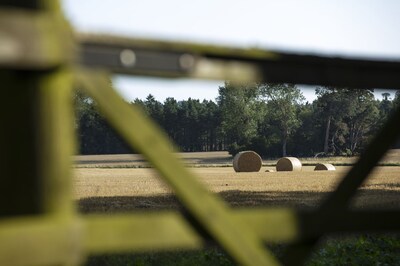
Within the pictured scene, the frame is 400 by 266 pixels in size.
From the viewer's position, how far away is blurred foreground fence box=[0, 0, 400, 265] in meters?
2.80

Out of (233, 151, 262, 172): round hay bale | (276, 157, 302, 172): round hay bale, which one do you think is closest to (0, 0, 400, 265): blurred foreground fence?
(233, 151, 262, 172): round hay bale

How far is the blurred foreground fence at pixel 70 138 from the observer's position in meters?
2.80

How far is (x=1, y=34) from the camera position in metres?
2.68

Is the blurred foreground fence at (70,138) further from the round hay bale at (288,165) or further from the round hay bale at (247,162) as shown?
the round hay bale at (288,165)

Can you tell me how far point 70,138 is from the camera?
2928mm

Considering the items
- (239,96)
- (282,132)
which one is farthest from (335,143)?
(239,96)

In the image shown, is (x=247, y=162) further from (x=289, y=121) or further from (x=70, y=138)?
(x=70, y=138)

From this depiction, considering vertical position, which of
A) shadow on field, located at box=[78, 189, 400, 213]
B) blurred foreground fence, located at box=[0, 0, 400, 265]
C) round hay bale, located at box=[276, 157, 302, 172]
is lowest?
round hay bale, located at box=[276, 157, 302, 172]

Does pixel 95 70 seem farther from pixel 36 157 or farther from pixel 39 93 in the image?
pixel 36 157

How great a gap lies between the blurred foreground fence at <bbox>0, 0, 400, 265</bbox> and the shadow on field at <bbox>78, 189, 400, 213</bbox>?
1255 cm

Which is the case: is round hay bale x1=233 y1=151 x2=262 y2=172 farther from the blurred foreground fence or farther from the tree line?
the blurred foreground fence

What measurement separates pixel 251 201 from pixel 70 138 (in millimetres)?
16025

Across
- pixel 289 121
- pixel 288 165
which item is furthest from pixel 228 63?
pixel 289 121

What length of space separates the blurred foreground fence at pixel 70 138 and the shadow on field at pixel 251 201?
41.2ft
